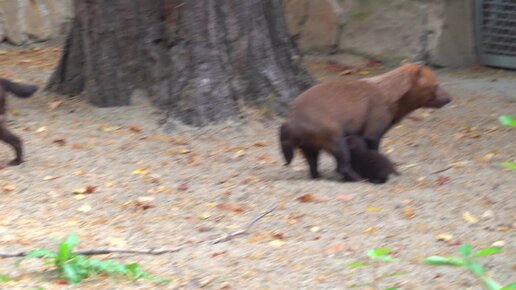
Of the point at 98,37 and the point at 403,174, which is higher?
the point at 98,37

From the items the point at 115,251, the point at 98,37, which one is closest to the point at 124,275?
the point at 115,251

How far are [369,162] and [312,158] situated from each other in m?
0.39

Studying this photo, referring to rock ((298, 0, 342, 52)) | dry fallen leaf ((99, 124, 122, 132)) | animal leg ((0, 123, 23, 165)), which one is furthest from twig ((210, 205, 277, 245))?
rock ((298, 0, 342, 52))

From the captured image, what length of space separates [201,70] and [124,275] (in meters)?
3.26

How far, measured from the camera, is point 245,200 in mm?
6371

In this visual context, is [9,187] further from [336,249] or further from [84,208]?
[336,249]

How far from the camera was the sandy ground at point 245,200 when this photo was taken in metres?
5.04

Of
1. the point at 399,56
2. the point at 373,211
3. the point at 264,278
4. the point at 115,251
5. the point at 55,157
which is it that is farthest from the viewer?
the point at 399,56

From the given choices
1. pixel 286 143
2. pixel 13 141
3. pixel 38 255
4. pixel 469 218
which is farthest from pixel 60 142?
pixel 469 218

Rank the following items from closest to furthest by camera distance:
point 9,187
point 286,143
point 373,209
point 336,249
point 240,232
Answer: point 336,249 → point 240,232 → point 373,209 → point 9,187 → point 286,143

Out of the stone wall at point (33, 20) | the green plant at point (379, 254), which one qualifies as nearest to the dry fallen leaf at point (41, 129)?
the stone wall at point (33, 20)

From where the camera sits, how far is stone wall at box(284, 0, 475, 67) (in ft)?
34.8

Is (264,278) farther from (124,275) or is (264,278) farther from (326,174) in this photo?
(326,174)

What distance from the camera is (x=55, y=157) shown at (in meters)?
7.32
